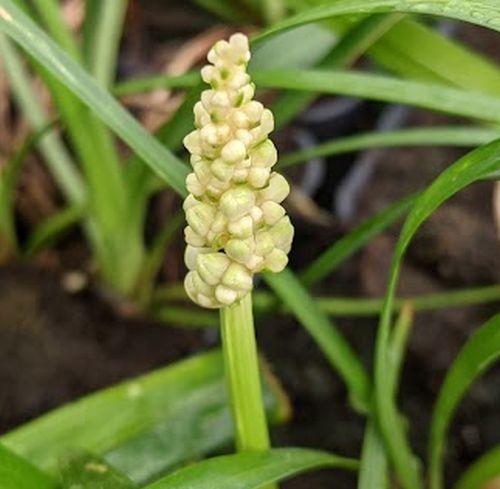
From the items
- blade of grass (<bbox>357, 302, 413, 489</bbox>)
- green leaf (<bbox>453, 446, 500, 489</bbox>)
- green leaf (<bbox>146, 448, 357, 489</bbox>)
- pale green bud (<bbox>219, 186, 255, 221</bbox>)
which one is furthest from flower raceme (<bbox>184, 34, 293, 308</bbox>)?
green leaf (<bbox>453, 446, 500, 489</bbox>)

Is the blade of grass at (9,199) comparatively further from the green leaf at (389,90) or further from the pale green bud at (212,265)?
the pale green bud at (212,265)

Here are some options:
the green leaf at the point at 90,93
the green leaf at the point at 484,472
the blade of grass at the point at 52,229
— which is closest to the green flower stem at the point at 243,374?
the green leaf at the point at 90,93

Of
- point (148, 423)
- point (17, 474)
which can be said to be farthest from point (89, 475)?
point (148, 423)

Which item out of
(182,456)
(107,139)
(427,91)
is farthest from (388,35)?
(182,456)

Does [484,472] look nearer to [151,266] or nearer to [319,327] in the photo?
[319,327]

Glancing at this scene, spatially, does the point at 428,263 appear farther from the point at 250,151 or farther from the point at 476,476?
the point at 250,151

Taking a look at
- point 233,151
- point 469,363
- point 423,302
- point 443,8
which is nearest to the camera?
point 233,151
